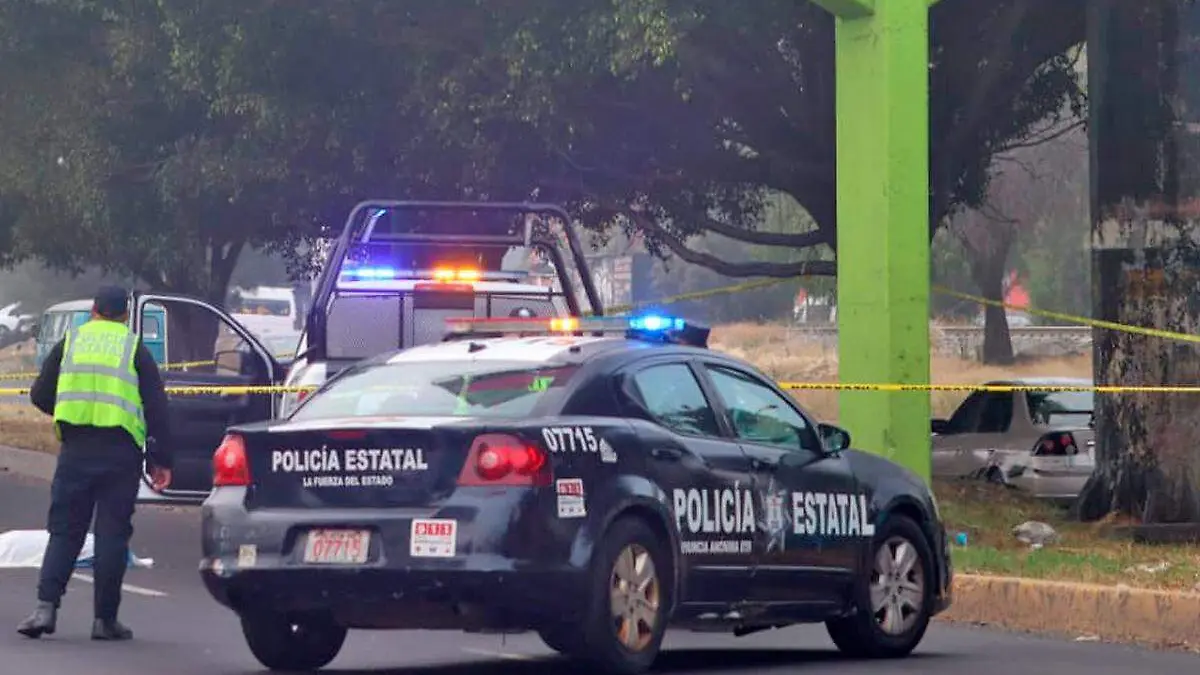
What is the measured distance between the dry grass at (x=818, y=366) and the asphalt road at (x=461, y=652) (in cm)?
2421

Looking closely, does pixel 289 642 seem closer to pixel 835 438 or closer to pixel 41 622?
pixel 41 622

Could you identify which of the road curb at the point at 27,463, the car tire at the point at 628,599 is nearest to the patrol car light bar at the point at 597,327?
the car tire at the point at 628,599

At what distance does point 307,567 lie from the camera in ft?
30.7

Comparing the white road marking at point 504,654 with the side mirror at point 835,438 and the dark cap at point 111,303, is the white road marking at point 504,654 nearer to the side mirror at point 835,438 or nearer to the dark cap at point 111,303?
the side mirror at point 835,438

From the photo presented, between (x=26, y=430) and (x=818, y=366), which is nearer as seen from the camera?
(x=26, y=430)

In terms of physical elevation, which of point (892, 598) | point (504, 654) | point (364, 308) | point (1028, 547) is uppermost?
point (364, 308)

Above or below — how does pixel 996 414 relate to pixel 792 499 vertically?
above

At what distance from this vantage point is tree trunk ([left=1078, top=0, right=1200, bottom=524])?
705 inches

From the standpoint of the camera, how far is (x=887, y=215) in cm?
1611

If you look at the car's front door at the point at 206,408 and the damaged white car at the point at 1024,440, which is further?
the damaged white car at the point at 1024,440

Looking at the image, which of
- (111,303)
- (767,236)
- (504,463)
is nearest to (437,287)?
(111,303)

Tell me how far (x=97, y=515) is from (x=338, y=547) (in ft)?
8.24

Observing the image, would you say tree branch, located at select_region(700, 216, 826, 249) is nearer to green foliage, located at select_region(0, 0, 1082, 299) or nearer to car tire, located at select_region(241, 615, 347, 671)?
green foliage, located at select_region(0, 0, 1082, 299)

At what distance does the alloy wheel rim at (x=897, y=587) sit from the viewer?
11.2 metres
